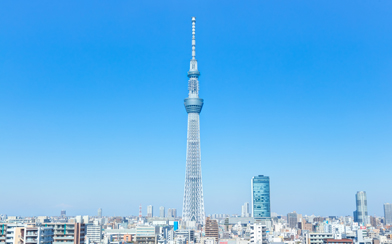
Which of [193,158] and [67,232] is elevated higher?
[193,158]

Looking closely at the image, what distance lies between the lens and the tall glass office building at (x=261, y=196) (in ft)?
381

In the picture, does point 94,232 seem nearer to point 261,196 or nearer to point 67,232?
point 67,232

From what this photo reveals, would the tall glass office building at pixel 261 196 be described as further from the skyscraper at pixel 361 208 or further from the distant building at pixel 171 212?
the distant building at pixel 171 212

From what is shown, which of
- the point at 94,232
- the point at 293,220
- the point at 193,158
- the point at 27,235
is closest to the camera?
the point at 27,235

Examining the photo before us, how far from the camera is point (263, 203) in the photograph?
116500 millimetres

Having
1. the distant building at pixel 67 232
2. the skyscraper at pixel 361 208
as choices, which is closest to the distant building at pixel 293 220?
the skyscraper at pixel 361 208

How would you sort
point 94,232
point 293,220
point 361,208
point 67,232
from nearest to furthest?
point 67,232, point 94,232, point 361,208, point 293,220

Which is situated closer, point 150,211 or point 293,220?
point 293,220

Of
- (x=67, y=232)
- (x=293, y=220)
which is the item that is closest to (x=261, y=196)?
(x=293, y=220)

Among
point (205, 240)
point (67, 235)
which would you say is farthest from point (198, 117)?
point (67, 235)

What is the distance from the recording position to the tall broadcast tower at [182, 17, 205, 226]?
79.9 meters

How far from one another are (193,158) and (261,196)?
4184 cm

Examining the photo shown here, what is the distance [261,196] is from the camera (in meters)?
116

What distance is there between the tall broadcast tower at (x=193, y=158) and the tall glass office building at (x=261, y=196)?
38.1 meters
